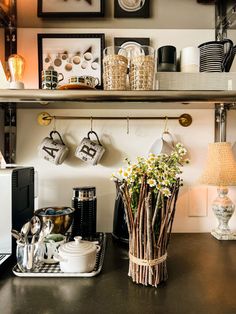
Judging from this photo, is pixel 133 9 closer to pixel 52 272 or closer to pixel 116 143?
pixel 116 143

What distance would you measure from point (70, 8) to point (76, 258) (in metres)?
1.07

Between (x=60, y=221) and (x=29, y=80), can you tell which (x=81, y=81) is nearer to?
(x=29, y=80)

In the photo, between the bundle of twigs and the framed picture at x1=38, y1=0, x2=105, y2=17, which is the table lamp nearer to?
the bundle of twigs

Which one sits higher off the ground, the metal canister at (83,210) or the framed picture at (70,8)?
the framed picture at (70,8)

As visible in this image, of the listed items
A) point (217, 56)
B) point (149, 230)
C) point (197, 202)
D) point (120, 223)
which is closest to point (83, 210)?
point (120, 223)

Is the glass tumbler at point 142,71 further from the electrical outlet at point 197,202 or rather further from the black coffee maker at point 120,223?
the electrical outlet at point 197,202

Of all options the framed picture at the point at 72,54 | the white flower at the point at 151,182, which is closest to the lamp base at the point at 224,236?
the white flower at the point at 151,182

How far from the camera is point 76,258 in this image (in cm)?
80

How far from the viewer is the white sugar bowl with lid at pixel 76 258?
80cm

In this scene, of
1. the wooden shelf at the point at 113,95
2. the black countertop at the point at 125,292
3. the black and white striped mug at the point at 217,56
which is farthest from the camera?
the black and white striped mug at the point at 217,56

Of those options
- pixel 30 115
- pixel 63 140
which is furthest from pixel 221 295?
pixel 30 115

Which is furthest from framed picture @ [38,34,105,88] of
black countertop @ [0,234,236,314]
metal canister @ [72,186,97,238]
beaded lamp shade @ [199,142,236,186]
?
black countertop @ [0,234,236,314]

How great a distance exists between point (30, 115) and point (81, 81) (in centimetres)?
39

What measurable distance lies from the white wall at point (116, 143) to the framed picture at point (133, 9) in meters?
0.07
